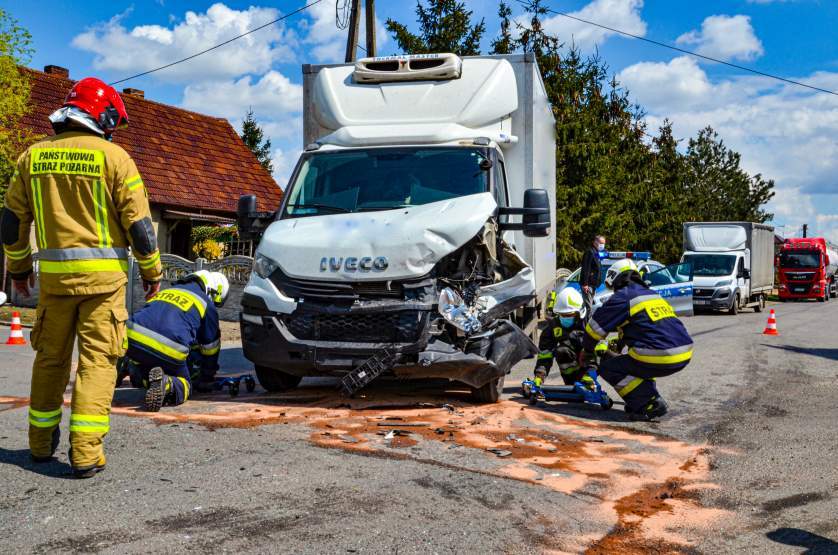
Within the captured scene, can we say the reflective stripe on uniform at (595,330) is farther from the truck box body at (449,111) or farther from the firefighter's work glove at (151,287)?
the firefighter's work glove at (151,287)

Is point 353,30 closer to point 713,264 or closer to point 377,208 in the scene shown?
point 377,208

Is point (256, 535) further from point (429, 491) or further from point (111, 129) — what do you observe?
point (111, 129)

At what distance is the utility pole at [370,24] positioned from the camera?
1773 centimetres

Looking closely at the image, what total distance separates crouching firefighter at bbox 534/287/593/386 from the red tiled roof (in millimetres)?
16358

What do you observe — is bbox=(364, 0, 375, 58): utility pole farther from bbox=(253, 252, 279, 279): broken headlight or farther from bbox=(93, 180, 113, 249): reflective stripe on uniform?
bbox=(93, 180, 113, 249): reflective stripe on uniform

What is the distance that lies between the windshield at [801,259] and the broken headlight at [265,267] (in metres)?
35.2

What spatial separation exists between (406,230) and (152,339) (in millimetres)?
2312

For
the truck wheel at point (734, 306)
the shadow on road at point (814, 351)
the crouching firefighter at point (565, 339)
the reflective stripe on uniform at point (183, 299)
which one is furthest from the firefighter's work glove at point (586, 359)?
the truck wheel at point (734, 306)

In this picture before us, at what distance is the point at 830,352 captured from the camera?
13.2 m

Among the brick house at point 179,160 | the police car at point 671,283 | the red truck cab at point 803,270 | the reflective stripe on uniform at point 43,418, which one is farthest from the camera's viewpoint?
the red truck cab at point 803,270

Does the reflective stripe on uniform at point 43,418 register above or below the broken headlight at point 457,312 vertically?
below

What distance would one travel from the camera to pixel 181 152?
83.5ft

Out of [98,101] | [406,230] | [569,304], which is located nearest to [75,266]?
[98,101]

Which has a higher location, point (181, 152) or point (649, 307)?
point (181, 152)
